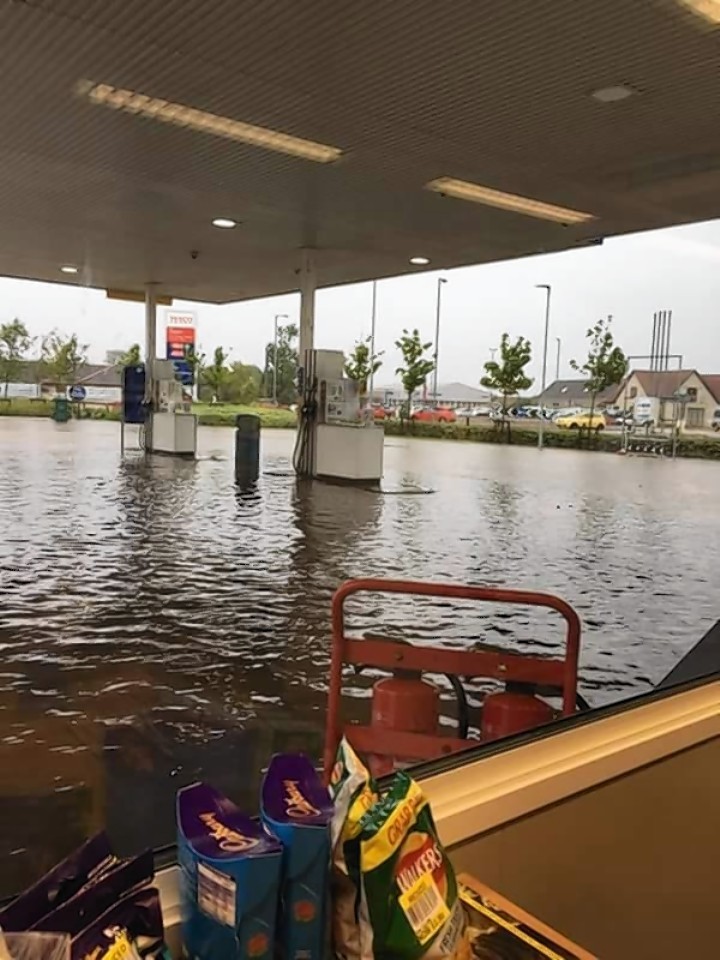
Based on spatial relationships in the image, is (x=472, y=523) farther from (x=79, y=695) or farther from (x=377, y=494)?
(x=79, y=695)

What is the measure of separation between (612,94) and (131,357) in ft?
43.1

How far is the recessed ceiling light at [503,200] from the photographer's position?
7.98 m

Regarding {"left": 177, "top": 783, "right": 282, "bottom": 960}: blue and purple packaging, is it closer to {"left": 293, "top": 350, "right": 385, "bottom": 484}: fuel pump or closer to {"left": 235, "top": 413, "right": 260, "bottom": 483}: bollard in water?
{"left": 293, "top": 350, "right": 385, "bottom": 484}: fuel pump

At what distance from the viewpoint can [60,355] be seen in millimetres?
11062

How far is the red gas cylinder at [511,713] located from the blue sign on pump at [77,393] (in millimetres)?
14034

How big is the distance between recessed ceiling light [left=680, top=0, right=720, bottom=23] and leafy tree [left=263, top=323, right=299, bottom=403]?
9.10 metres

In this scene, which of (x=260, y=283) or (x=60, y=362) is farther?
(x=260, y=283)

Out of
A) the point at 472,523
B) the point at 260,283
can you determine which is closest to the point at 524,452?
the point at 260,283

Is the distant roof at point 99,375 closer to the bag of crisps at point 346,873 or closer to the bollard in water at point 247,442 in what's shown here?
the bollard in water at point 247,442

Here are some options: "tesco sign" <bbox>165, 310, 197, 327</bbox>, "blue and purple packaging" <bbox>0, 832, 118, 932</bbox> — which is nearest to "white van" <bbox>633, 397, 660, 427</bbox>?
"tesco sign" <bbox>165, 310, 197, 327</bbox>

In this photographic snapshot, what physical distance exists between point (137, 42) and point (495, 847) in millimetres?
4850

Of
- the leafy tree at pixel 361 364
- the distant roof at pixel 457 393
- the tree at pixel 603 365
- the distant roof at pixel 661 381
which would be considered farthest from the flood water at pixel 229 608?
the tree at pixel 603 365

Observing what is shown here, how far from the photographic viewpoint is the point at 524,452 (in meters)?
19.4

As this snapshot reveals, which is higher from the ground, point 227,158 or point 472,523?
point 227,158
